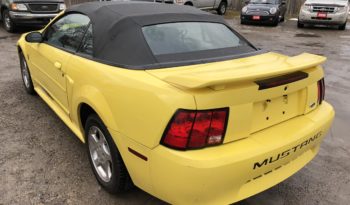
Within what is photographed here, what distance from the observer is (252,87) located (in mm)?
2244

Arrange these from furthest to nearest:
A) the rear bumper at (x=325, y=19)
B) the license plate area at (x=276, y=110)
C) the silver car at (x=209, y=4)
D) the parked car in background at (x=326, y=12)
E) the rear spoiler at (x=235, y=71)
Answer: the silver car at (x=209, y=4)
the rear bumper at (x=325, y=19)
the parked car in background at (x=326, y=12)
the license plate area at (x=276, y=110)
the rear spoiler at (x=235, y=71)

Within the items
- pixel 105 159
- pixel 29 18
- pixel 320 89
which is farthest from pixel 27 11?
pixel 320 89

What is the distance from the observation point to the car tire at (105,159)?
268 centimetres

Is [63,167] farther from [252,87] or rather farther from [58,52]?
[252,87]

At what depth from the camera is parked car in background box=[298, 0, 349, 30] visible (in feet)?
46.8

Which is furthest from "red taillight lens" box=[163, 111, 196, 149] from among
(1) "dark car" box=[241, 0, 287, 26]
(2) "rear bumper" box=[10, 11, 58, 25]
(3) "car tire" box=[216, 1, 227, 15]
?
(3) "car tire" box=[216, 1, 227, 15]

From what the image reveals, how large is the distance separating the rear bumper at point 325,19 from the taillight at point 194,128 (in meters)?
13.9

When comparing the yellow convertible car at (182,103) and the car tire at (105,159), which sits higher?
the yellow convertible car at (182,103)

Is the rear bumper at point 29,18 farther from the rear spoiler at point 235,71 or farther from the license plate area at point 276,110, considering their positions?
the license plate area at point 276,110

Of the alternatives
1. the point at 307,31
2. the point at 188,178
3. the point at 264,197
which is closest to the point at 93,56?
the point at 188,178

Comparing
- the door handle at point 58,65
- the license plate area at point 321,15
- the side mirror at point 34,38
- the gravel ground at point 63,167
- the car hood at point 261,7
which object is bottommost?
the gravel ground at point 63,167

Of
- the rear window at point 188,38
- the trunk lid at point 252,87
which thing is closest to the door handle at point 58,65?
the rear window at point 188,38

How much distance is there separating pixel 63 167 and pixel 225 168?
1.82 m

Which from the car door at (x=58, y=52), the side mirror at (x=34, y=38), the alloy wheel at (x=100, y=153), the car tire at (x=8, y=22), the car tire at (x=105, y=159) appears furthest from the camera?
the car tire at (x=8, y=22)
